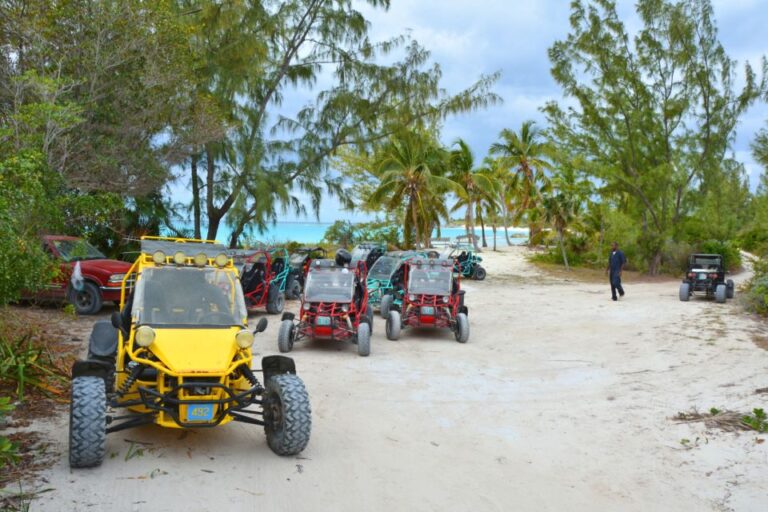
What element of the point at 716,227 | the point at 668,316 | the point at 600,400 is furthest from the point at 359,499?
the point at 716,227

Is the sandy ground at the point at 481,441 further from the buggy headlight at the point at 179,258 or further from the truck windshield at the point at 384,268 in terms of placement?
the truck windshield at the point at 384,268

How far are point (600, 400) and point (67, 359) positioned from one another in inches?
284

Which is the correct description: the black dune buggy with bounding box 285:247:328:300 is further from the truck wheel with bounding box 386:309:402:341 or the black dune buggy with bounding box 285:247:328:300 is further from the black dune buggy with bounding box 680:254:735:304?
the black dune buggy with bounding box 680:254:735:304

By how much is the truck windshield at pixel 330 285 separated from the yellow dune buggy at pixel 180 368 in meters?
5.46

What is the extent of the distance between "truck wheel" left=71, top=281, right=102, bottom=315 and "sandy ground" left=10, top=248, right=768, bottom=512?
11.3ft

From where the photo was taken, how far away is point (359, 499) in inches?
216

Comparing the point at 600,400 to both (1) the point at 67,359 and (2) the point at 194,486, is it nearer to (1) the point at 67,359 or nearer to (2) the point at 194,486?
(2) the point at 194,486

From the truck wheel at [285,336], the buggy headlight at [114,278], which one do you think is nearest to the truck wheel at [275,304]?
the buggy headlight at [114,278]

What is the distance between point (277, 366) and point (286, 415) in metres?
0.84

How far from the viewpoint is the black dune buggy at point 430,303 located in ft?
44.1

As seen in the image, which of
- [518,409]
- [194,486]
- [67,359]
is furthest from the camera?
[67,359]

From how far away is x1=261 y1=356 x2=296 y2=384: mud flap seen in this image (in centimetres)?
670

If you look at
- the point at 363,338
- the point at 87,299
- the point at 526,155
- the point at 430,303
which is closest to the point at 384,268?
the point at 430,303

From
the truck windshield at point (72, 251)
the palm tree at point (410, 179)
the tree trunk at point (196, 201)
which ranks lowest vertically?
the truck windshield at point (72, 251)
